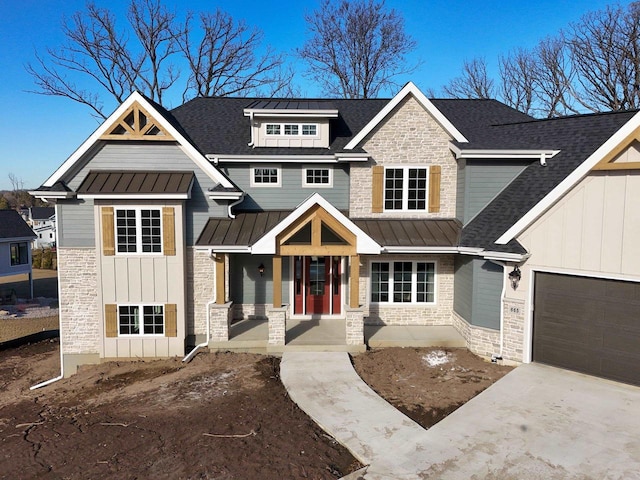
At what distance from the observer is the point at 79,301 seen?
42.0ft

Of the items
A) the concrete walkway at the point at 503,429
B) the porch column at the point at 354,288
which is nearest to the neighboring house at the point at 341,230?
the porch column at the point at 354,288

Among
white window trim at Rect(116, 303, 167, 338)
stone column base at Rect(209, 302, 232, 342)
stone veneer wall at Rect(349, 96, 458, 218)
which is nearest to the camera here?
stone column base at Rect(209, 302, 232, 342)

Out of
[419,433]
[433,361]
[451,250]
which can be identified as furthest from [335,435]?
[451,250]

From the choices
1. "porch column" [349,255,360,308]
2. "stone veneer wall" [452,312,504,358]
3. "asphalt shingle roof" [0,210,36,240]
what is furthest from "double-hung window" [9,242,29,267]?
"stone veneer wall" [452,312,504,358]

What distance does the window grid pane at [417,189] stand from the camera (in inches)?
531

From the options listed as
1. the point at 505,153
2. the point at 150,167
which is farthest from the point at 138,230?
Answer: the point at 505,153

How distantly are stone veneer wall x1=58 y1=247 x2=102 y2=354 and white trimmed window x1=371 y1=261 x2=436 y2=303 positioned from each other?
875cm

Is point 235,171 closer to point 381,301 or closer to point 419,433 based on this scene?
point 381,301

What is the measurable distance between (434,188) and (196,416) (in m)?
9.52

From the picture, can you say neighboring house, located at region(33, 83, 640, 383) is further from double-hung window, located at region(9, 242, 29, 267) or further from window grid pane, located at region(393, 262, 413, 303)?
double-hung window, located at region(9, 242, 29, 267)

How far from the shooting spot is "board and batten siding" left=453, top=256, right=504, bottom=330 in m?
11.2

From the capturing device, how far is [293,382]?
9.54 m

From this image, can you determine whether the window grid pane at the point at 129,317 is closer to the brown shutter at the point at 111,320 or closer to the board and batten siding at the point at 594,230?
the brown shutter at the point at 111,320

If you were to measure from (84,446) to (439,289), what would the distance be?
34.2 feet
